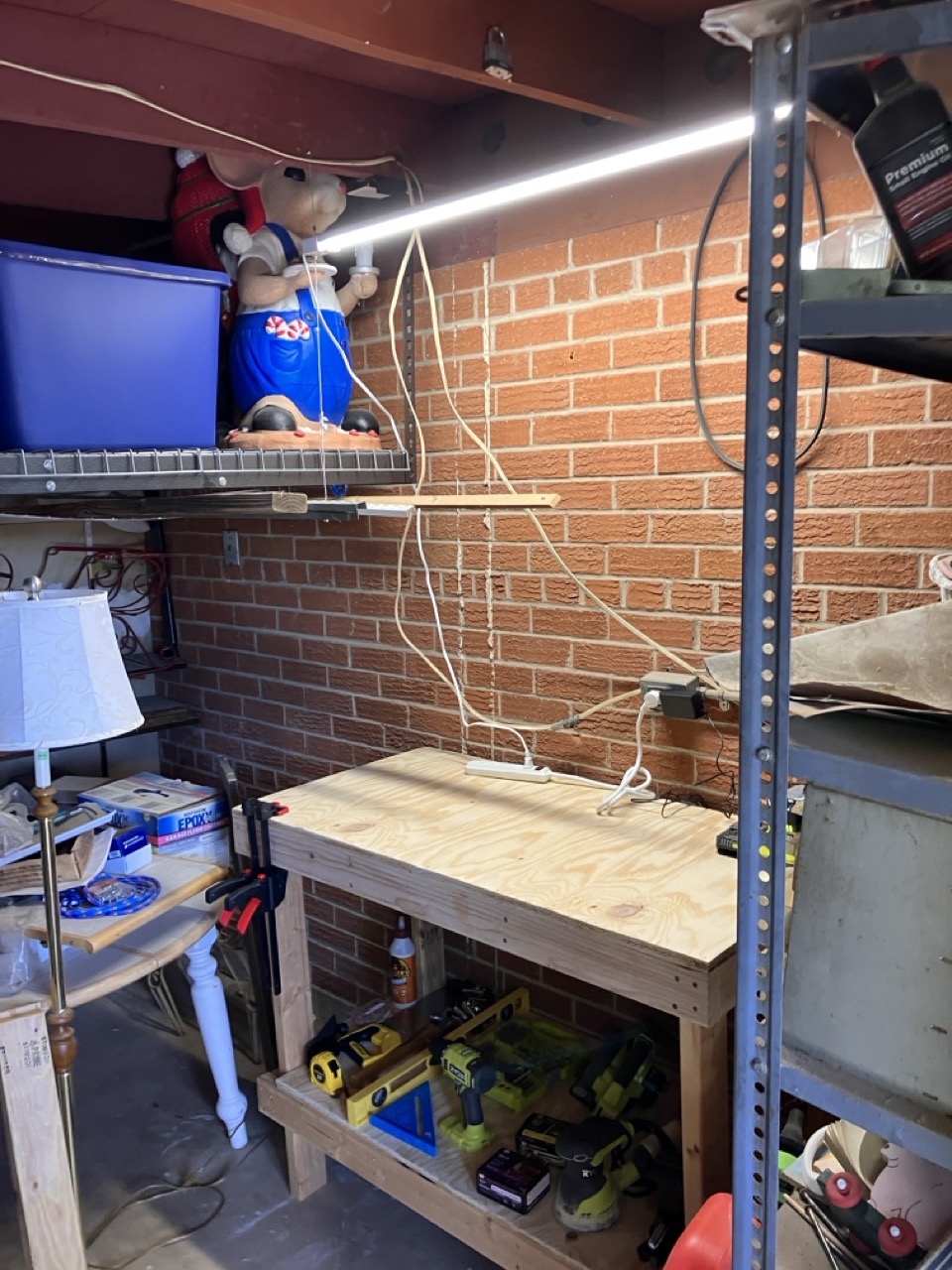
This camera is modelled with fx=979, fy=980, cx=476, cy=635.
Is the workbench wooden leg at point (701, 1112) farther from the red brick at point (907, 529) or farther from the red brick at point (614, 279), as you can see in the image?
the red brick at point (614, 279)

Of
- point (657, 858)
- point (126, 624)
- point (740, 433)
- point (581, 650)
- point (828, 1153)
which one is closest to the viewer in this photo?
point (828, 1153)

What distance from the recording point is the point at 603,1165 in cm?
173

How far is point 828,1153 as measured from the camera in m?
1.29

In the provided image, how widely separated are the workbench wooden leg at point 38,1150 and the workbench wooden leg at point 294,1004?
48 centimetres

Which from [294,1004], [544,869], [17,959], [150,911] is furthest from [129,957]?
[544,869]

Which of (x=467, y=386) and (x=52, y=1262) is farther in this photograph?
(x=467, y=386)

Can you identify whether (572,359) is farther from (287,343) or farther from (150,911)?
(150,911)

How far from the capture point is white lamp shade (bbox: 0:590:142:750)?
5.44 ft

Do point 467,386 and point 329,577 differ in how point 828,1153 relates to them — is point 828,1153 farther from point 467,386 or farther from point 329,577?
point 329,577

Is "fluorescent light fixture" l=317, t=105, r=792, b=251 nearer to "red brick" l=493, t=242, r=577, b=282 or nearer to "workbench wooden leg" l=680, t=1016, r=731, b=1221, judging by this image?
"red brick" l=493, t=242, r=577, b=282

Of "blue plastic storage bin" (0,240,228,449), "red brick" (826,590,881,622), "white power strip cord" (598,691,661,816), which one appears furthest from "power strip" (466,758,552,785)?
"blue plastic storage bin" (0,240,228,449)

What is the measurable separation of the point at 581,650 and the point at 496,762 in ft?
1.00

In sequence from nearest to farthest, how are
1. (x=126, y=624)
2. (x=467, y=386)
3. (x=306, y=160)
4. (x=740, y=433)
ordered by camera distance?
(x=740, y=433), (x=306, y=160), (x=467, y=386), (x=126, y=624)

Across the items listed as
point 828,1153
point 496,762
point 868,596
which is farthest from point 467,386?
point 828,1153
